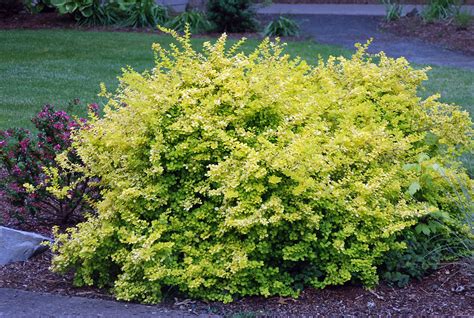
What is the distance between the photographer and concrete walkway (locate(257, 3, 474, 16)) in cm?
2120

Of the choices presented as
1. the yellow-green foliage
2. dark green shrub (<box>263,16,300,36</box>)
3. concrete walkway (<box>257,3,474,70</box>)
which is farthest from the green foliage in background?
the yellow-green foliage

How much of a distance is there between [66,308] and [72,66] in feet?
30.1

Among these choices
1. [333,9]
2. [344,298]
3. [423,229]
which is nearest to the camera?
[344,298]

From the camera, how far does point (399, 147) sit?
5164mm

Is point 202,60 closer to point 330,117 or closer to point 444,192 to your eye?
point 330,117

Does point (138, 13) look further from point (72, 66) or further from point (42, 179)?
point (42, 179)

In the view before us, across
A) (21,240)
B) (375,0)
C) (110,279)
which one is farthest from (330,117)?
(375,0)

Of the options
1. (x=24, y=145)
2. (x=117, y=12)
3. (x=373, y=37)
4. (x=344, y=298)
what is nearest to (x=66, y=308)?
(x=344, y=298)

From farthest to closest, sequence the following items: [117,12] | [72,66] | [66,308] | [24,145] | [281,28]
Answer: [117,12], [281,28], [72,66], [24,145], [66,308]

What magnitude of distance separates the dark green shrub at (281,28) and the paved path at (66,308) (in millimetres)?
12965

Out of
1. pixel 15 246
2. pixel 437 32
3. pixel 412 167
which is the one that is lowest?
pixel 437 32

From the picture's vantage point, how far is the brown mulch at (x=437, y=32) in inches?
628

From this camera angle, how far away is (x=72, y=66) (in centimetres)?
1316

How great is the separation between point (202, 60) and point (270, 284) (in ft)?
5.60
